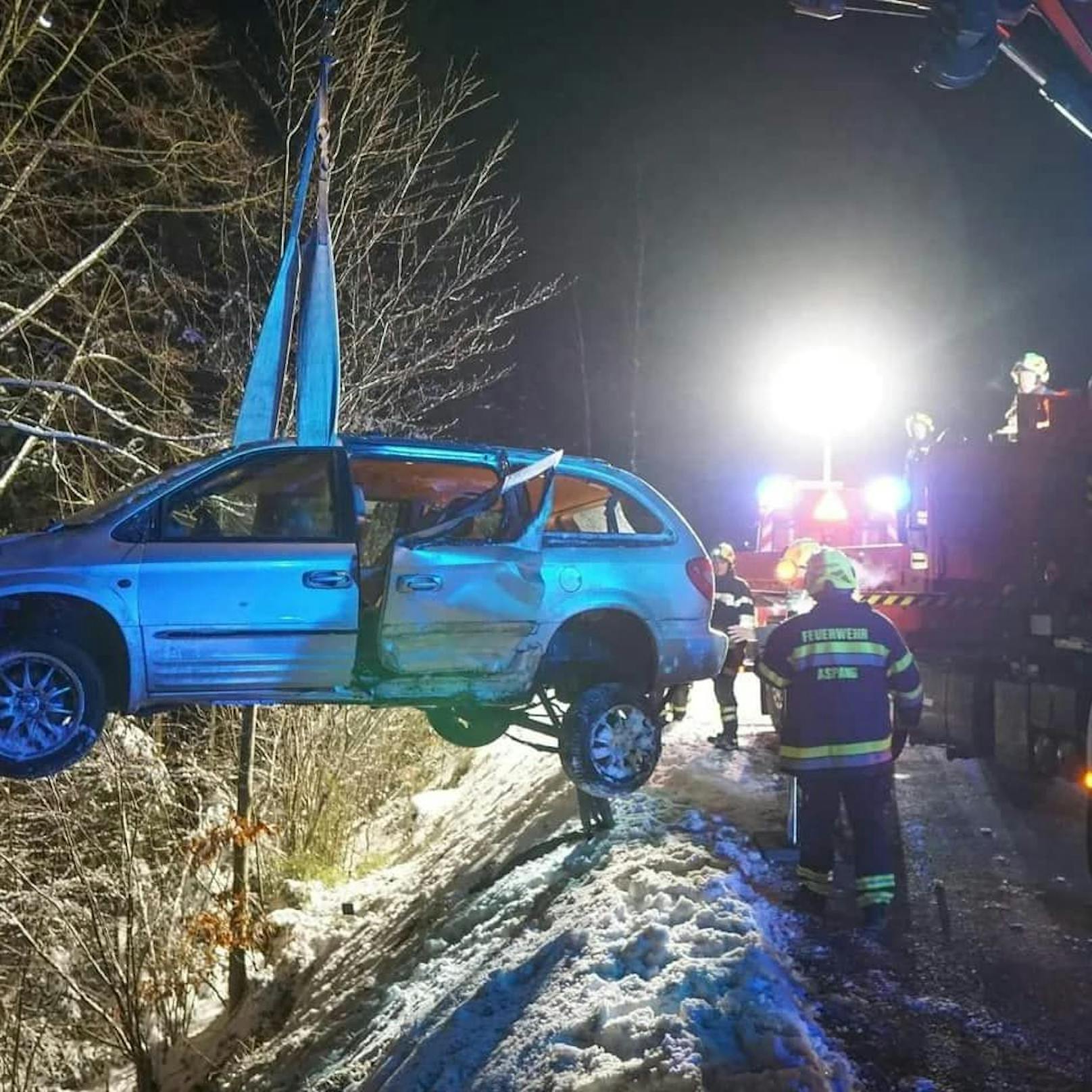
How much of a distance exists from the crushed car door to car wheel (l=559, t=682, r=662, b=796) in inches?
19.5

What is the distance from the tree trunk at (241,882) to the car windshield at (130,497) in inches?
208

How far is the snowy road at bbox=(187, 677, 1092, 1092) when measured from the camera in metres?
4.16

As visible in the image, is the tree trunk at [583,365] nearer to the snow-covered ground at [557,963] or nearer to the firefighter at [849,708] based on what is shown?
the snow-covered ground at [557,963]

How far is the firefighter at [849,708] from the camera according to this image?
17.4ft

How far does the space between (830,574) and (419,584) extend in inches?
94.8

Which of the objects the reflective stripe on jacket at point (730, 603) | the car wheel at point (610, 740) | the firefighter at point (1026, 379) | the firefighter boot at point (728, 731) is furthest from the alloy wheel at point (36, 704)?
the firefighter at point (1026, 379)

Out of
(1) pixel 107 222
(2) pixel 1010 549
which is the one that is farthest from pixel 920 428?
(1) pixel 107 222

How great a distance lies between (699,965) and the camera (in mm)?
4711

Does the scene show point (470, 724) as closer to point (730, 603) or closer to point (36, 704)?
point (36, 704)

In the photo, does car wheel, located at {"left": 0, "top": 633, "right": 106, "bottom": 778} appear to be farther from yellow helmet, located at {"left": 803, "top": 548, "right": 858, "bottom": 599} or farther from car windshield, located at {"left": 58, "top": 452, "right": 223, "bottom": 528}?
yellow helmet, located at {"left": 803, "top": 548, "right": 858, "bottom": 599}

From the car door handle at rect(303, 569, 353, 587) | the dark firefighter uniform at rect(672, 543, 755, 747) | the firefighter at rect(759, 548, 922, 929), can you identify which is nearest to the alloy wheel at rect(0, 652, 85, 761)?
the car door handle at rect(303, 569, 353, 587)

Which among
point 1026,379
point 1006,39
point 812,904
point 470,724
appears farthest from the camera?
point 1026,379

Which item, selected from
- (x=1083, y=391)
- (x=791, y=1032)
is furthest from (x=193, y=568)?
(x=1083, y=391)

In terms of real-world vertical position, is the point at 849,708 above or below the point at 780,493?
below
